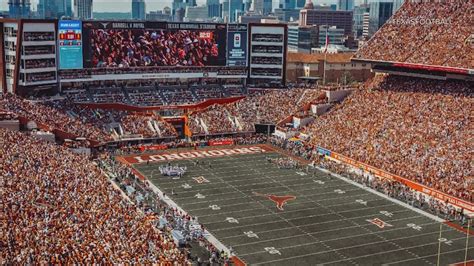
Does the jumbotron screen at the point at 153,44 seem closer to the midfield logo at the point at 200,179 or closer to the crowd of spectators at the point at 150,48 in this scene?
the crowd of spectators at the point at 150,48

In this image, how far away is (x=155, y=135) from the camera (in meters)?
56.3

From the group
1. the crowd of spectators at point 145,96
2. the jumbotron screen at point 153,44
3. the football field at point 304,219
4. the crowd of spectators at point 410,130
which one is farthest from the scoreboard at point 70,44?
the crowd of spectators at point 410,130

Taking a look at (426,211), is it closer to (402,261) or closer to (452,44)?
(402,261)

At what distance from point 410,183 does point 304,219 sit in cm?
992

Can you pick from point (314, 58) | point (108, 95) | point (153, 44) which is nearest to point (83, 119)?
point (108, 95)

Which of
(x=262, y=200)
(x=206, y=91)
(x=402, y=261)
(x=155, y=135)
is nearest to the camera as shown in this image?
(x=402, y=261)

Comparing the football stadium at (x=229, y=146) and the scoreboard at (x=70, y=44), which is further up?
the scoreboard at (x=70, y=44)

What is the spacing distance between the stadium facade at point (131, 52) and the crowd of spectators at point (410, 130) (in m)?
14.0

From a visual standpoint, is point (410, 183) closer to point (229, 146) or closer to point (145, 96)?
point (229, 146)

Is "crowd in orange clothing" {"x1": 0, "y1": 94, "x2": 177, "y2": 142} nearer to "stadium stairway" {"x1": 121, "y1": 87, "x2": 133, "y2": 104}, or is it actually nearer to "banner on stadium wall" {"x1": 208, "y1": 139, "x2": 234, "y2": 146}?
"stadium stairway" {"x1": 121, "y1": 87, "x2": 133, "y2": 104}

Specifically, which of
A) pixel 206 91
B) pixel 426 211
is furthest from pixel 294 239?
pixel 206 91

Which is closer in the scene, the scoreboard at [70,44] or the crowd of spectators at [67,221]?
the crowd of spectators at [67,221]

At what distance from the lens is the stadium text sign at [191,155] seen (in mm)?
49125

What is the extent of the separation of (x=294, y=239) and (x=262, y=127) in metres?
30.2
